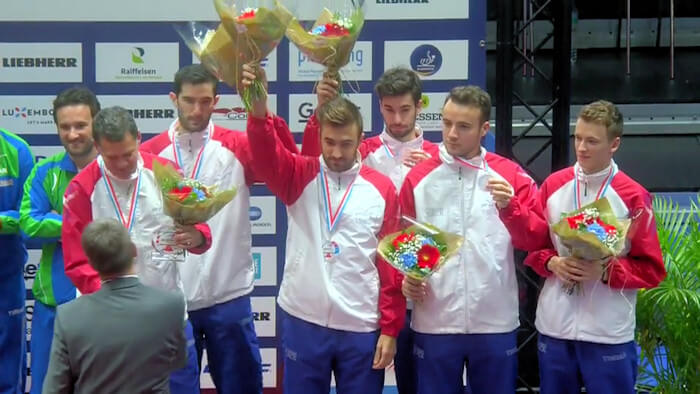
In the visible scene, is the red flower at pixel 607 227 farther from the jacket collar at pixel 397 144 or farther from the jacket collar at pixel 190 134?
the jacket collar at pixel 190 134

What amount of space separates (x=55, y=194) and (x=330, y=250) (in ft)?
4.95

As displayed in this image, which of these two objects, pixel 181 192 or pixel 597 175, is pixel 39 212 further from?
pixel 597 175

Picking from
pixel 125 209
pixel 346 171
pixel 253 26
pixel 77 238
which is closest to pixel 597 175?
pixel 346 171

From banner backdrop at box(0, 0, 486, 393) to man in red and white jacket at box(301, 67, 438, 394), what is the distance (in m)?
1.24

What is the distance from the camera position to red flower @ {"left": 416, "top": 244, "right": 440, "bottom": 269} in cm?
379

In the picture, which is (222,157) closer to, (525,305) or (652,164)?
(525,305)

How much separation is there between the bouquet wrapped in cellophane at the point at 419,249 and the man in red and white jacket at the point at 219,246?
887 millimetres

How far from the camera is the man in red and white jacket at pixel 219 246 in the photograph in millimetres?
4320

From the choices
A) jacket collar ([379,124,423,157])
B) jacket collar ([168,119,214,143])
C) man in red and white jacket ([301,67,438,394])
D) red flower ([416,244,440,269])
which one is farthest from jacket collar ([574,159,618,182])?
jacket collar ([168,119,214,143])

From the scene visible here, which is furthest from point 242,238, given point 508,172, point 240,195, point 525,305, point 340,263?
point 525,305

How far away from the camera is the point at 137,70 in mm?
5715

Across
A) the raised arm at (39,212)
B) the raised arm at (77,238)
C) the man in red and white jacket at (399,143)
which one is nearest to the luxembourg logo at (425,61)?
the man in red and white jacket at (399,143)

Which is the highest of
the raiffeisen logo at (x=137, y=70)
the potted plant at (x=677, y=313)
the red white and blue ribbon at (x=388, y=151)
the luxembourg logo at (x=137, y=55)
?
the luxembourg logo at (x=137, y=55)

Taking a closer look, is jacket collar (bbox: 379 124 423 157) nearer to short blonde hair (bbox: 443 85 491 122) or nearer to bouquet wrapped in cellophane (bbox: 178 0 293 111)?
short blonde hair (bbox: 443 85 491 122)
